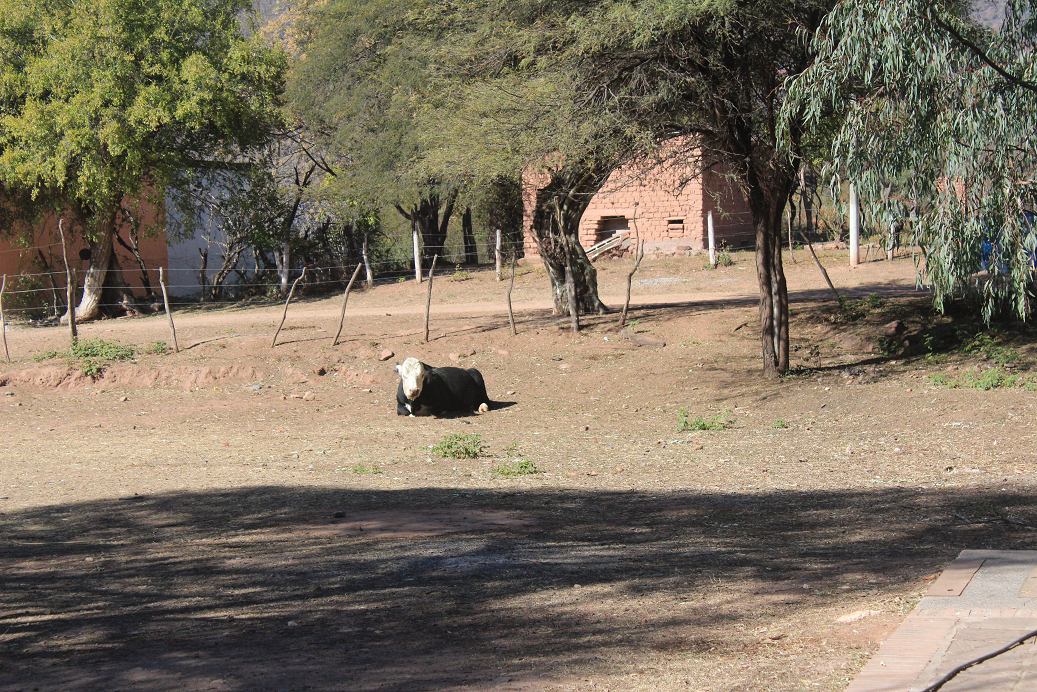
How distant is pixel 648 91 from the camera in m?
12.8

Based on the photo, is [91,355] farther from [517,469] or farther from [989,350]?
[989,350]

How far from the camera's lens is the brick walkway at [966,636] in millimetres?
3748

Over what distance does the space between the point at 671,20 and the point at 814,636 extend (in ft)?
27.2

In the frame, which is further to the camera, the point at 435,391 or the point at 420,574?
the point at 435,391

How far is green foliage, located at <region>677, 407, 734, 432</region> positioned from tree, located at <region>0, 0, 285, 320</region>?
1384 centimetres

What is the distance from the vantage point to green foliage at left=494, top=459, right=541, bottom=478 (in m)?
9.33

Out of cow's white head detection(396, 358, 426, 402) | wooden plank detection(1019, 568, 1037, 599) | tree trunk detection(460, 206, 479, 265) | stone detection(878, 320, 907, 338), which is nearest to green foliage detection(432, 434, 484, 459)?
cow's white head detection(396, 358, 426, 402)

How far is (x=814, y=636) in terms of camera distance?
A: 4.50 metres

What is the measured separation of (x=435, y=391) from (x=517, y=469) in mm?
3762

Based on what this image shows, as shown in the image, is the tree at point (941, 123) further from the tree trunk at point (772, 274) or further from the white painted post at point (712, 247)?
the white painted post at point (712, 247)

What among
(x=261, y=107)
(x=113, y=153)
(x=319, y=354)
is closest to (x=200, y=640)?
(x=319, y=354)

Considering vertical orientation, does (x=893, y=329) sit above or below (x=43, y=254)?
below

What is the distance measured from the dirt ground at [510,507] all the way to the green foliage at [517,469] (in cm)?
9

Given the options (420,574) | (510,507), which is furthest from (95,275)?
(420,574)
